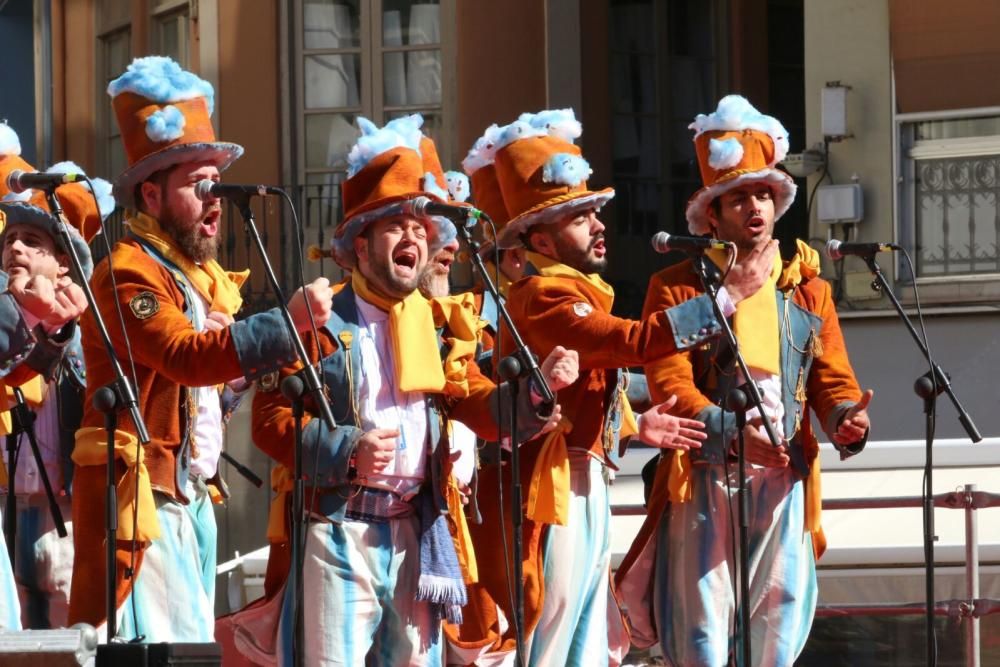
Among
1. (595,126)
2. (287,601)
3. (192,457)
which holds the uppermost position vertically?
(595,126)

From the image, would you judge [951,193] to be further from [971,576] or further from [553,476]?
[553,476]

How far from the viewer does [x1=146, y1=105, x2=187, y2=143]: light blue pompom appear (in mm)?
5637

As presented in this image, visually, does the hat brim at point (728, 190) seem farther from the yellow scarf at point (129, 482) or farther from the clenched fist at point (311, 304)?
the yellow scarf at point (129, 482)

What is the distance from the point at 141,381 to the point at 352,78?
9372mm

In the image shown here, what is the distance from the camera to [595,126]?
14.6m

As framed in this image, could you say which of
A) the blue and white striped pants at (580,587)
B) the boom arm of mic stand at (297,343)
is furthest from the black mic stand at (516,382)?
the boom arm of mic stand at (297,343)

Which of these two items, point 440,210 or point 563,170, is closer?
point 440,210

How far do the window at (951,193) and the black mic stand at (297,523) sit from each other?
6.98 meters

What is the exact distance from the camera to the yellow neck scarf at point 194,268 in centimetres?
558

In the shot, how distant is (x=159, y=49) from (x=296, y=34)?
150 centimetres

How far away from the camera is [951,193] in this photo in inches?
460

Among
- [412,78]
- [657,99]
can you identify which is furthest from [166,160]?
[657,99]

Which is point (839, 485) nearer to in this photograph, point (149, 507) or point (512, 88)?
point (149, 507)

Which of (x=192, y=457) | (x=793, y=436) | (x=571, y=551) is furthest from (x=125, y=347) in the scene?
(x=793, y=436)
